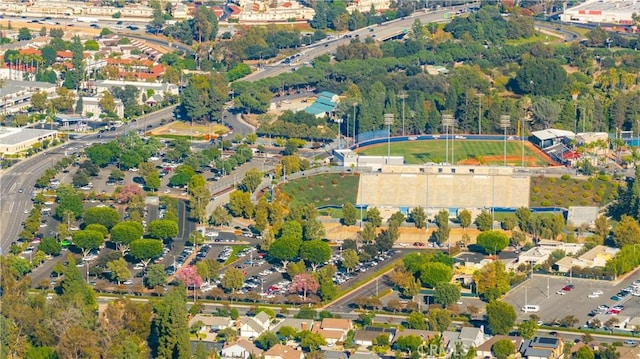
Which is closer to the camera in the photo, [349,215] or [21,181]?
[349,215]

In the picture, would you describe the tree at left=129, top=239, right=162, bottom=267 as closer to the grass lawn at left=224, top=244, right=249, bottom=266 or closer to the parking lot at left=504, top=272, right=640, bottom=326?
the grass lawn at left=224, top=244, right=249, bottom=266

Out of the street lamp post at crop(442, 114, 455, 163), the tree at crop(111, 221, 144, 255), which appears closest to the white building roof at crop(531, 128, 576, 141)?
the street lamp post at crop(442, 114, 455, 163)

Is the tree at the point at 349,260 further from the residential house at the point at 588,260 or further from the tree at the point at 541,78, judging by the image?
the tree at the point at 541,78

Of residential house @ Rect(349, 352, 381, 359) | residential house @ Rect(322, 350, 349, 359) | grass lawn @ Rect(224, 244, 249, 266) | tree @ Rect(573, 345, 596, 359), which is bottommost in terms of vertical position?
grass lawn @ Rect(224, 244, 249, 266)

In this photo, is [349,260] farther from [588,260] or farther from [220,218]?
[588,260]

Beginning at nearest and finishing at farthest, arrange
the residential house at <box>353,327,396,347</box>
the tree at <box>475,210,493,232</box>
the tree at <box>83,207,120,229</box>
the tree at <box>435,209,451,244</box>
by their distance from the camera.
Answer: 1. the residential house at <box>353,327,396,347</box>
2. the tree at <box>435,209,451,244</box>
3. the tree at <box>83,207,120,229</box>
4. the tree at <box>475,210,493,232</box>

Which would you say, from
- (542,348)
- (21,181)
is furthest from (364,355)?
(21,181)

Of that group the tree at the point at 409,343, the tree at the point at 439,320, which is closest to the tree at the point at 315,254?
the tree at the point at 439,320

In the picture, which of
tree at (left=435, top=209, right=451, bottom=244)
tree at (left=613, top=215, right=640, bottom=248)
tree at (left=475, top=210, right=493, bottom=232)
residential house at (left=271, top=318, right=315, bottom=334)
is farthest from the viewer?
tree at (left=475, top=210, right=493, bottom=232)
